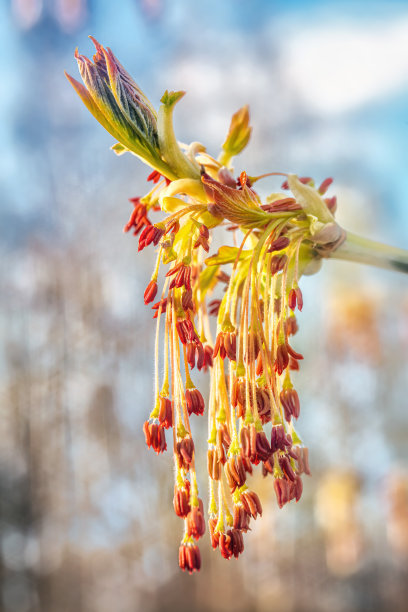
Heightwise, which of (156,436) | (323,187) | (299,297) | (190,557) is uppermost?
(323,187)

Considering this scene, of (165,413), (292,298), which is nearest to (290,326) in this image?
(292,298)

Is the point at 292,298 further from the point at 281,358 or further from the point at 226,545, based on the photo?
the point at 226,545

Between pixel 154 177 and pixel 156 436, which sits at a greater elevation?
pixel 154 177

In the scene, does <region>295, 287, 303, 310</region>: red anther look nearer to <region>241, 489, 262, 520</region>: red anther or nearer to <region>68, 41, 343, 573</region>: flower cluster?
<region>68, 41, 343, 573</region>: flower cluster

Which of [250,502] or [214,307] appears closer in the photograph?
[250,502]

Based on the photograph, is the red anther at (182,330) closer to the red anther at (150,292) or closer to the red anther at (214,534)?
the red anther at (150,292)

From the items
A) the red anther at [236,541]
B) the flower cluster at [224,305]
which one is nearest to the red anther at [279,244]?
the flower cluster at [224,305]
